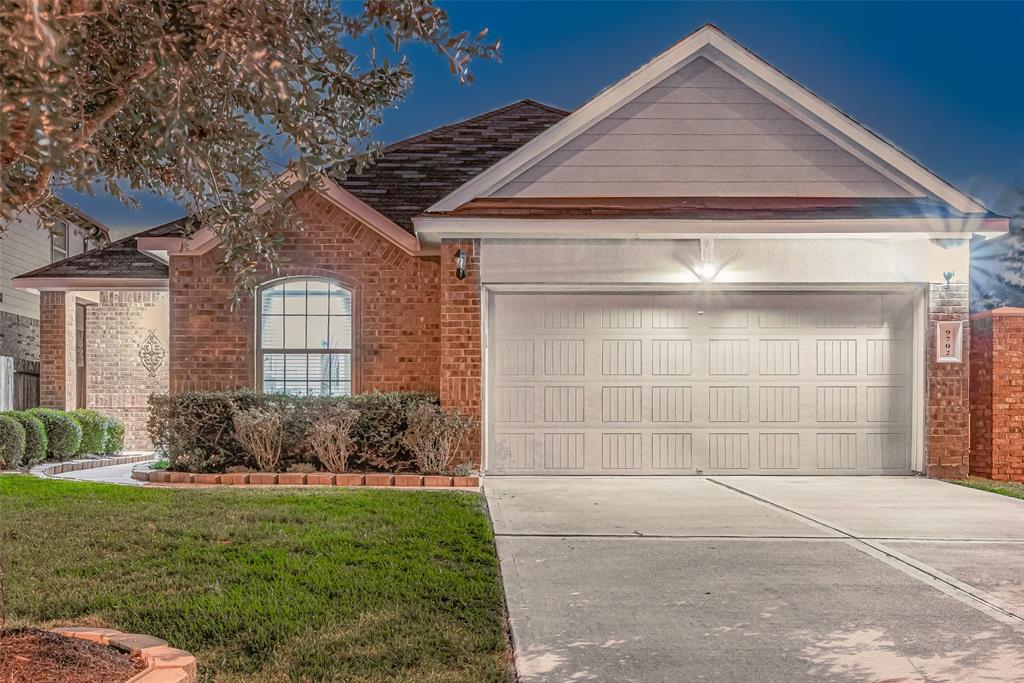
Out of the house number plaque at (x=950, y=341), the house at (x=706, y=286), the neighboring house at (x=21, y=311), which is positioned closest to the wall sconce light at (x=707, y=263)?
the house at (x=706, y=286)

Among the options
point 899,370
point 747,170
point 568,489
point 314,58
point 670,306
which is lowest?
point 568,489

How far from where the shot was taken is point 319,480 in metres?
10.3

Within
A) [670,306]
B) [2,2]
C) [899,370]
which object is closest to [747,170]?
[670,306]

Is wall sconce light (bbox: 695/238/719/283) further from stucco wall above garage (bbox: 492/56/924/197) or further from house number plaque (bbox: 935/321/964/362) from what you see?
house number plaque (bbox: 935/321/964/362)

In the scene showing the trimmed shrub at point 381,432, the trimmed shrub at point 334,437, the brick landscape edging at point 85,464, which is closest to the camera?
the trimmed shrub at point 334,437

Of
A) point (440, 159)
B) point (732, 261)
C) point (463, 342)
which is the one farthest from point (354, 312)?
point (732, 261)

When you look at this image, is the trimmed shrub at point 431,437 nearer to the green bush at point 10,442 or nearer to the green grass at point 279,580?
the green grass at point 279,580

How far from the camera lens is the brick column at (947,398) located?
1139 centimetres

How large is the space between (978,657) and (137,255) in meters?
14.4

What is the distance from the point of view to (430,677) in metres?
4.07

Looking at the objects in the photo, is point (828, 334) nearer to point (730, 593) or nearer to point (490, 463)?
point (490, 463)

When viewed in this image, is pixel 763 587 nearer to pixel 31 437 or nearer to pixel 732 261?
pixel 732 261

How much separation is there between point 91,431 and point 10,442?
2648 millimetres

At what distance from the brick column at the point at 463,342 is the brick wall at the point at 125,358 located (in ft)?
26.2
